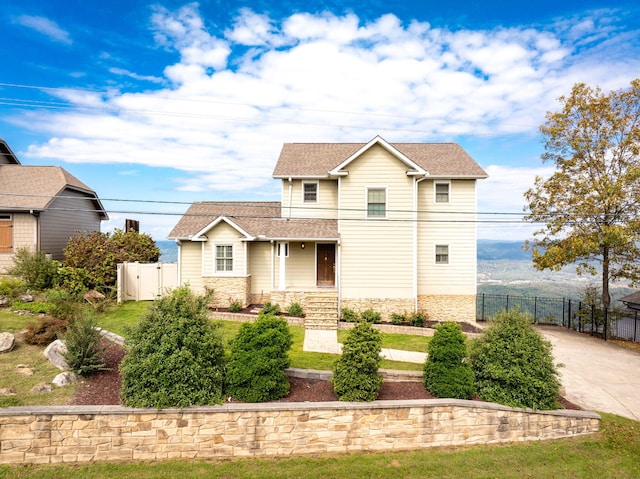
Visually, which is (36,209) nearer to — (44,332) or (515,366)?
(44,332)

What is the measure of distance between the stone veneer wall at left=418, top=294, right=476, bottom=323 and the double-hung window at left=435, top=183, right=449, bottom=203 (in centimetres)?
477

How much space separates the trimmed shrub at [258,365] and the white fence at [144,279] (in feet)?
34.4

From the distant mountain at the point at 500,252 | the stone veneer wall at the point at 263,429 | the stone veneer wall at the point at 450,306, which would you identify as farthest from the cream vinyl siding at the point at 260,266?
the distant mountain at the point at 500,252

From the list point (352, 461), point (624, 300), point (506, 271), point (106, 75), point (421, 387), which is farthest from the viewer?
point (506, 271)

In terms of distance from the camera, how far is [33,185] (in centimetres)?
1873

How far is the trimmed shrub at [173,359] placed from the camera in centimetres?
660

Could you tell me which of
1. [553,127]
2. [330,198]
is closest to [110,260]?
[330,198]

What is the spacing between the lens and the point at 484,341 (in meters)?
7.93

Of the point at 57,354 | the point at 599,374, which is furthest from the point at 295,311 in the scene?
the point at 599,374

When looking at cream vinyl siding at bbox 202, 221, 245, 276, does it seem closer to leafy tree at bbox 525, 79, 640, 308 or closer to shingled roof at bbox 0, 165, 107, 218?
shingled roof at bbox 0, 165, 107, 218

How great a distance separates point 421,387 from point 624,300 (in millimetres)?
16737

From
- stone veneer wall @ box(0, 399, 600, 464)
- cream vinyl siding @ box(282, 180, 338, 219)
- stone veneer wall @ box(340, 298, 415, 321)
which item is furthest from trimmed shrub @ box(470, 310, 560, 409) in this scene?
cream vinyl siding @ box(282, 180, 338, 219)

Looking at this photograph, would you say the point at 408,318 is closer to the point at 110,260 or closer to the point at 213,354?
the point at 213,354

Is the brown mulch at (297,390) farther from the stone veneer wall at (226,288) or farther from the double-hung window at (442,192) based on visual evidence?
the double-hung window at (442,192)
